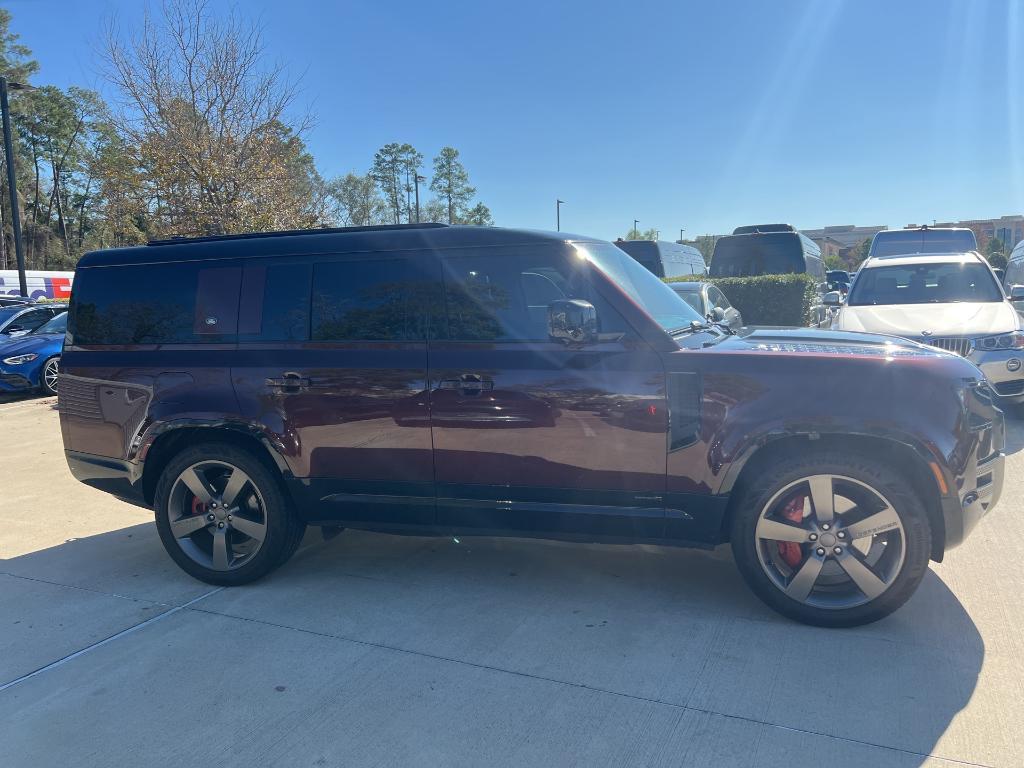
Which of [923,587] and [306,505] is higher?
[306,505]

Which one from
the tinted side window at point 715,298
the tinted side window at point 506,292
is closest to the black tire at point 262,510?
the tinted side window at point 506,292

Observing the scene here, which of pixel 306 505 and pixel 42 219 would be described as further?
pixel 42 219

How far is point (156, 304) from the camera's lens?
4312 mm

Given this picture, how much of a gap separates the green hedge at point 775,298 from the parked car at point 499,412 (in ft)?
35.8

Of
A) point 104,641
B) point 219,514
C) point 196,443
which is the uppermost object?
point 196,443

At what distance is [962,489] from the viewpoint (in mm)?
3275

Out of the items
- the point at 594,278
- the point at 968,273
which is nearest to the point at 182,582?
the point at 594,278

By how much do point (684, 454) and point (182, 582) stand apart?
3.06m

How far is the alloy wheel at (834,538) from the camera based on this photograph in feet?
11.0

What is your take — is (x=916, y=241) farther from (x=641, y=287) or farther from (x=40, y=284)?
(x=40, y=284)

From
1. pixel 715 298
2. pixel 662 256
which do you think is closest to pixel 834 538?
pixel 715 298

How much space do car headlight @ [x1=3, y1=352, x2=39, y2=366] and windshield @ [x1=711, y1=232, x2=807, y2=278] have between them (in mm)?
13794

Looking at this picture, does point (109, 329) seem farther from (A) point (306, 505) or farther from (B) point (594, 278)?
(B) point (594, 278)

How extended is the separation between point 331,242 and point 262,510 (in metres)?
1.58
